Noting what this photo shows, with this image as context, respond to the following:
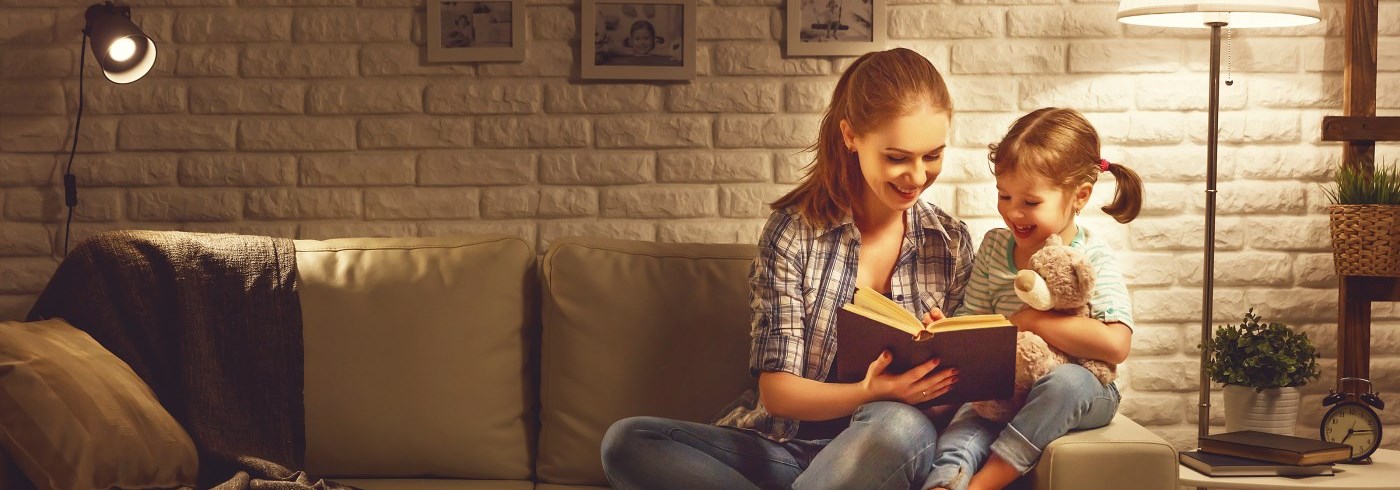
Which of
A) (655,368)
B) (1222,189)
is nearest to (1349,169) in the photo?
(1222,189)

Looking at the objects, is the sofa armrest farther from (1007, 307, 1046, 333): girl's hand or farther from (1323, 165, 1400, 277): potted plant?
(1323, 165, 1400, 277): potted plant

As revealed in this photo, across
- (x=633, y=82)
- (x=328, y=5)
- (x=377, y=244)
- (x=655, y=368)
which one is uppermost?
(x=328, y=5)

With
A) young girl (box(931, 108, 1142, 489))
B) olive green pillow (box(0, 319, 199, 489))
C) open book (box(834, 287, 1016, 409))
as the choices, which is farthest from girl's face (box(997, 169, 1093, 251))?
olive green pillow (box(0, 319, 199, 489))

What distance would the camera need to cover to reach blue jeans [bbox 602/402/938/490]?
5.31ft

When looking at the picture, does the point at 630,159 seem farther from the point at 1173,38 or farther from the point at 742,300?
the point at 1173,38

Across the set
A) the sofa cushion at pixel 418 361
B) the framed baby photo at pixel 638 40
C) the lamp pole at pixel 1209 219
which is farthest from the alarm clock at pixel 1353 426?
the sofa cushion at pixel 418 361

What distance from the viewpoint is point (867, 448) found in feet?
5.30

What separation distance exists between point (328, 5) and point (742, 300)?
115 cm

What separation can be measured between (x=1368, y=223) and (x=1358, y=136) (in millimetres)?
207

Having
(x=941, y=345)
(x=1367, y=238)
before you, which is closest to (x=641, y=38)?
(x=941, y=345)

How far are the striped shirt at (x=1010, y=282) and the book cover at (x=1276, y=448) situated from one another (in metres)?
0.37

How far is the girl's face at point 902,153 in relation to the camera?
1.79m

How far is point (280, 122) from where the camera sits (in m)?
2.44

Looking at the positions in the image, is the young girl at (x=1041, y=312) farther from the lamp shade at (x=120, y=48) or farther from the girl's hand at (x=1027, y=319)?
the lamp shade at (x=120, y=48)
